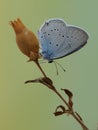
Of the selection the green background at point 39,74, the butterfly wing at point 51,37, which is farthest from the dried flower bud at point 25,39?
the green background at point 39,74

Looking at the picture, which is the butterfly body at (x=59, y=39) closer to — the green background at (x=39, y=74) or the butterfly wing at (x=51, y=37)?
the butterfly wing at (x=51, y=37)

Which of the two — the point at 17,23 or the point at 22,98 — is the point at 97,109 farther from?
the point at 17,23

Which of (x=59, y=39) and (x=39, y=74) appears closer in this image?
(x=59, y=39)

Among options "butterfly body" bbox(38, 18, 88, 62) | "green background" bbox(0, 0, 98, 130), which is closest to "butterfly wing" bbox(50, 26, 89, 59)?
"butterfly body" bbox(38, 18, 88, 62)

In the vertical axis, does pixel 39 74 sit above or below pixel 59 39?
above

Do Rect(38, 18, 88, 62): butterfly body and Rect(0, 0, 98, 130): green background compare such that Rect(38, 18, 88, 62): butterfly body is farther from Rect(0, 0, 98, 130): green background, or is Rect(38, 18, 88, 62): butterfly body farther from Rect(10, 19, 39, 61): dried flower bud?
Rect(0, 0, 98, 130): green background

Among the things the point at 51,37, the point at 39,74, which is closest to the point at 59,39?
the point at 51,37

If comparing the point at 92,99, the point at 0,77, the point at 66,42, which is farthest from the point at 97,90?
the point at 66,42

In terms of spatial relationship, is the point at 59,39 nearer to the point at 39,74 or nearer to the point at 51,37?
the point at 51,37
